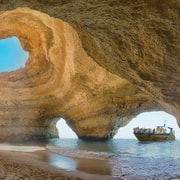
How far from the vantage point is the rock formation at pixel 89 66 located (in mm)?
4617

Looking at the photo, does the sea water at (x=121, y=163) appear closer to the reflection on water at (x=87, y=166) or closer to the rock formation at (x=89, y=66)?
the reflection on water at (x=87, y=166)

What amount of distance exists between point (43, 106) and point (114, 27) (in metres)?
18.1

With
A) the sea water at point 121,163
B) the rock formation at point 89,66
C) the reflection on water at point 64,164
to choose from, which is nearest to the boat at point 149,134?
the rock formation at point 89,66

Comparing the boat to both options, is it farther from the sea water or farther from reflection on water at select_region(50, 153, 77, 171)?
reflection on water at select_region(50, 153, 77, 171)

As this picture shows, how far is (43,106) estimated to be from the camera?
891 inches

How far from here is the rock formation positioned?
182 inches

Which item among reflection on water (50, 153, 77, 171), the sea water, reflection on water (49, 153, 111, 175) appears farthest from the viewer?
reflection on water (50, 153, 77, 171)

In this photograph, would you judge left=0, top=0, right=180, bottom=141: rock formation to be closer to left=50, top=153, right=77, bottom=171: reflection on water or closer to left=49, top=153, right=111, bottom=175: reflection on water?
left=49, top=153, right=111, bottom=175: reflection on water

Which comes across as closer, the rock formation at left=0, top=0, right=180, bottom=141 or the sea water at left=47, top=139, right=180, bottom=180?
the rock formation at left=0, top=0, right=180, bottom=141

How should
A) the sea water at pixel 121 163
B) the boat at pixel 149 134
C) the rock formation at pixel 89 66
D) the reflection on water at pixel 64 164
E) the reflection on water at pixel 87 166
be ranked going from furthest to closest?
the boat at pixel 149 134, the reflection on water at pixel 64 164, the reflection on water at pixel 87 166, the sea water at pixel 121 163, the rock formation at pixel 89 66

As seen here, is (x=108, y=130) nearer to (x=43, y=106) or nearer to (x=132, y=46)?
(x=43, y=106)

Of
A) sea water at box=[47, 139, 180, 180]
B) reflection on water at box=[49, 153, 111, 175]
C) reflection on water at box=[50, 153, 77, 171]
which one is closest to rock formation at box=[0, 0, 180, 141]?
sea water at box=[47, 139, 180, 180]

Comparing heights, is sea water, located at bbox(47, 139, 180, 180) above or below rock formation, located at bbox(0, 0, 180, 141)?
below

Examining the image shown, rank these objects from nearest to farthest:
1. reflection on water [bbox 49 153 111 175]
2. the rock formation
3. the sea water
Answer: the rock formation < the sea water < reflection on water [bbox 49 153 111 175]
